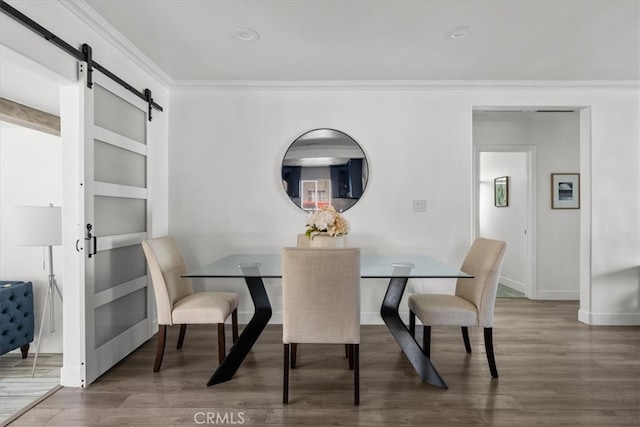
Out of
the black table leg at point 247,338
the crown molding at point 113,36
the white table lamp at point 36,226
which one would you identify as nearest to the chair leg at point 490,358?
the black table leg at point 247,338

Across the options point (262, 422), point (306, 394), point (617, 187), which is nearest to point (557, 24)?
point (617, 187)

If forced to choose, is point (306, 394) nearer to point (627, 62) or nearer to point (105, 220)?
point (105, 220)

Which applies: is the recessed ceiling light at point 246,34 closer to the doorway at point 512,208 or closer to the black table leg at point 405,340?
the black table leg at point 405,340

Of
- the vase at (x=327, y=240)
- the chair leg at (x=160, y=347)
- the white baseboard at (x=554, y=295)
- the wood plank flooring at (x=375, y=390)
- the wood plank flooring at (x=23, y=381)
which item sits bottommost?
the wood plank flooring at (x=23, y=381)

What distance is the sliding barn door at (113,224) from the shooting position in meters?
2.32

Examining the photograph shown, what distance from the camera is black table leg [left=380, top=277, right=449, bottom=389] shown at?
2.30 m

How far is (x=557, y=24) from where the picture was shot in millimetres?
2480

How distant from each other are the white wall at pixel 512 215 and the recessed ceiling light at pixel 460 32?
3.01 metres

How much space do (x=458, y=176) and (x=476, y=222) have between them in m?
1.91

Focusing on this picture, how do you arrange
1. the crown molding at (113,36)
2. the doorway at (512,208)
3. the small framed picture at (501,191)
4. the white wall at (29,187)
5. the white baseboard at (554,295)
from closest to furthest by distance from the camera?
1. the crown molding at (113,36)
2. the white wall at (29,187)
3. the white baseboard at (554,295)
4. the doorway at (512,208)
5. the small framed picture at (501,191)

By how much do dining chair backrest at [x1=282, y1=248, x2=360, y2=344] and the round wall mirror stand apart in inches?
64.1

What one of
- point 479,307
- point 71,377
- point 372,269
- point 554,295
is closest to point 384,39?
point 372,269

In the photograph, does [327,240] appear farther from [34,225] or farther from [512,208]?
[512,208]

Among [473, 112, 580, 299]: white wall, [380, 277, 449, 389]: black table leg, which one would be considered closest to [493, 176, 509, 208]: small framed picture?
[473, 112, 580, 299]: white wall
